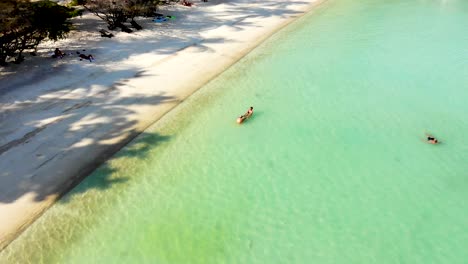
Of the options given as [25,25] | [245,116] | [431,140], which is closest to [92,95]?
[25,25]

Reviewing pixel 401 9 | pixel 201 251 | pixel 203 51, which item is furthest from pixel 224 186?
pixel 401 9

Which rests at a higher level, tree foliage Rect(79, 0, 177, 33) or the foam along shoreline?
tree foliage Rect(79, 0, 177, 33)

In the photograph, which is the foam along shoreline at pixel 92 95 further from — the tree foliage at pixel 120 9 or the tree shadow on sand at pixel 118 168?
the tree foliage at pixel 120 9

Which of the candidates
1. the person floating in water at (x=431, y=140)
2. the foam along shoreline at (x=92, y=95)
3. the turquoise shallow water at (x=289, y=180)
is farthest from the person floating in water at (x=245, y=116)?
the person floating in water at (x=431, y=140)

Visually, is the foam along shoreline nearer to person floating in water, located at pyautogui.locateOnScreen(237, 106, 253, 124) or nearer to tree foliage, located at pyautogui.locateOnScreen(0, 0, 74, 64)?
tree foliage, located at pyautogui.locateOnScreen(0, 0, 74, 64)

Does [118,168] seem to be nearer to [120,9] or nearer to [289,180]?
[289,180]

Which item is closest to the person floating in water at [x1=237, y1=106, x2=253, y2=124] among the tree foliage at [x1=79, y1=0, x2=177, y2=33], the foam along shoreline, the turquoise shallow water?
the turquoise shallow water
